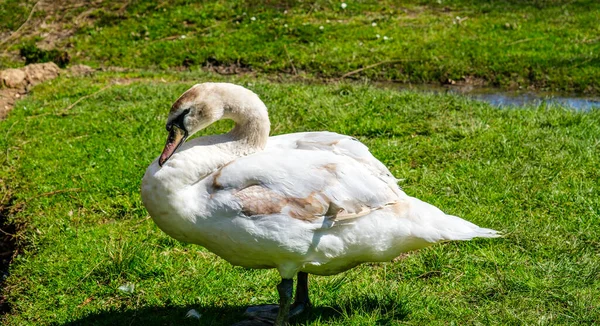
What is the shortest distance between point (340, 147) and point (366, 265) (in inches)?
42.1

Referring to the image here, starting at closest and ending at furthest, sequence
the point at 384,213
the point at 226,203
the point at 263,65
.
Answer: the point at 226,203, the point at 384,213, the point at 263,65

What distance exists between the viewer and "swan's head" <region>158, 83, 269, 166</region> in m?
3.94

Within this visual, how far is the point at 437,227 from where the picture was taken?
398cm

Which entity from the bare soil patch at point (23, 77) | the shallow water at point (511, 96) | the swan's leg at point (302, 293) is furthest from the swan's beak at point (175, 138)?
the bare soil patch at point (23, 77)

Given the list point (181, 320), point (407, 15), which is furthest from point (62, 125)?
point (407, 15)

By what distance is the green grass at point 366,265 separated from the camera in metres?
4.37

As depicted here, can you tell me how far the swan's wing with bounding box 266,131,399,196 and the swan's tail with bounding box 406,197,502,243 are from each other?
204 mm

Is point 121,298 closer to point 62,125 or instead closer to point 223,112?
point 223,112

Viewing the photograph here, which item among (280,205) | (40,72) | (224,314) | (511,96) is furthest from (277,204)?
(40,72)

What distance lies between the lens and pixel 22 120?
26.2 ft

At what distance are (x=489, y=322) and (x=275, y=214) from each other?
4.36 ft

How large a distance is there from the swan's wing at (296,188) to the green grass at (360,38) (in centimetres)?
578

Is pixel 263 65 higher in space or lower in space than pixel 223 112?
lower

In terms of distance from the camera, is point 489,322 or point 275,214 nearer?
point 275,214
